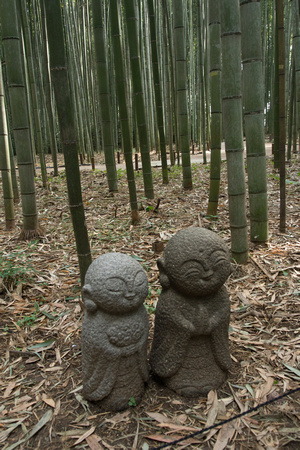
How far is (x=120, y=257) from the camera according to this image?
63.3 inches

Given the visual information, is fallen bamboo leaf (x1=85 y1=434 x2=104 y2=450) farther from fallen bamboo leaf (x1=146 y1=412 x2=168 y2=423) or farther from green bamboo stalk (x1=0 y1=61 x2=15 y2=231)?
green bamboo stalk (x1=0 y1=61 x2=15 y2=231)

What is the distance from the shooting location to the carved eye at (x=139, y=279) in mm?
1547

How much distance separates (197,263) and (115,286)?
1.19ft

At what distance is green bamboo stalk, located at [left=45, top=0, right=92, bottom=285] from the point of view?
6.04 feet

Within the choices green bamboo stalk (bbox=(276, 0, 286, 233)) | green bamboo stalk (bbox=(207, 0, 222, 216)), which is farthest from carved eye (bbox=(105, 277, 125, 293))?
green bamboo stalk (bbox=(207, 0, 222, 216))

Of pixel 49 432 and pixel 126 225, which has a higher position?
A: pixel 126 225

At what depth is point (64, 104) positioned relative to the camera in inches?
75.0

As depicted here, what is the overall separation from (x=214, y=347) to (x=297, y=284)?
105 centimetres

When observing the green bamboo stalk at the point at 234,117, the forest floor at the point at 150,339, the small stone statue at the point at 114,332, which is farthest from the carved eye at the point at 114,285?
the green bamboo stalk at the point at 234,117

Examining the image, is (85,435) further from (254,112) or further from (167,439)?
(254,112)

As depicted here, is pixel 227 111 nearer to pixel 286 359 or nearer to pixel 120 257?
pixel 120 257

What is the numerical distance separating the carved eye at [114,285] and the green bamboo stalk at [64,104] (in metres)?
0.64

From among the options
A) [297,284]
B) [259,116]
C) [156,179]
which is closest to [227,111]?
[259,116]

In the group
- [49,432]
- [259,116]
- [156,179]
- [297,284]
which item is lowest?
[49,432]
